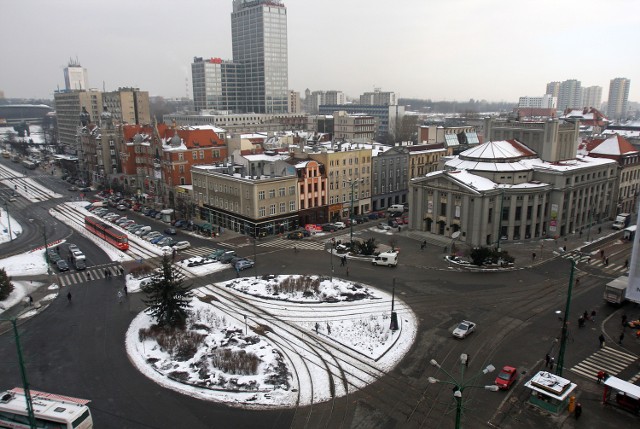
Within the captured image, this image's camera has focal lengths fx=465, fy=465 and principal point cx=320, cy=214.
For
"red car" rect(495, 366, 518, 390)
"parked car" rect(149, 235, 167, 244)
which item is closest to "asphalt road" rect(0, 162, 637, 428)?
"red car" rect(495, 366, 518, 390)

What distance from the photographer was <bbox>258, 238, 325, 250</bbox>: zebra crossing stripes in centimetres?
6631

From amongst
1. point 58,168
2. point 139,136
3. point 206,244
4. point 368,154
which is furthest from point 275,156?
point 58,168

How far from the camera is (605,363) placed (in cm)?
3562

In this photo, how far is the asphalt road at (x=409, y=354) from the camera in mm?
29172

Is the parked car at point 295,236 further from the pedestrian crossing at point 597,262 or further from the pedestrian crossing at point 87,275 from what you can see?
the pedestrian crossing at point 597,262

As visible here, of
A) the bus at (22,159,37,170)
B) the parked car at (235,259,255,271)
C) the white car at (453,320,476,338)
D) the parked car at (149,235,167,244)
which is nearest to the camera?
the white car at (453,320,476,338)

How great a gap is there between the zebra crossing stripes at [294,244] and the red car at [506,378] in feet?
118

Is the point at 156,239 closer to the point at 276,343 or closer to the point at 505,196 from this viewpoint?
the point at 276,343

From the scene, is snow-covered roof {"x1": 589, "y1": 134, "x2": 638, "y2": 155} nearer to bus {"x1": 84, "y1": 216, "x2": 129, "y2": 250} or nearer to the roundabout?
the roundabout

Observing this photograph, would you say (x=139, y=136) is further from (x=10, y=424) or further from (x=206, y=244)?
(x=10, y=424)

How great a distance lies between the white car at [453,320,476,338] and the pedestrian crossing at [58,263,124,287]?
39331 mm

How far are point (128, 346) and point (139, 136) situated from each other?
7547cm

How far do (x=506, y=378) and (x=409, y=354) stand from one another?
7.46 m

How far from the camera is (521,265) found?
58.2 meters
